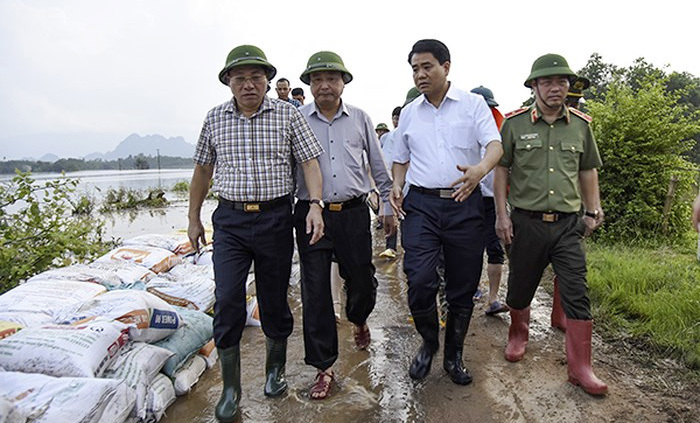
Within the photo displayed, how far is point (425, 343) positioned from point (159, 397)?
4.90 ft

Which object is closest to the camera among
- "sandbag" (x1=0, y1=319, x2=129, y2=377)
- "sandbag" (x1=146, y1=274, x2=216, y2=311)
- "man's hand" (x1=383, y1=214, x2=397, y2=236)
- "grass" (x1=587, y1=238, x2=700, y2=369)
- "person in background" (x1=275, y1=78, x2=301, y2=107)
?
"sandbag" (x1=0, y1=319, x2=129, y2=377)

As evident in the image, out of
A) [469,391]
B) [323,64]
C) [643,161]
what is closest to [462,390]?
[469,391]

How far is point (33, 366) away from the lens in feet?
6.71

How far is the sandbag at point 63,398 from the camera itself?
177 cm

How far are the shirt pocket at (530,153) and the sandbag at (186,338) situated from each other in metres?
2.22

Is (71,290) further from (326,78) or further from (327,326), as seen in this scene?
(326,78)

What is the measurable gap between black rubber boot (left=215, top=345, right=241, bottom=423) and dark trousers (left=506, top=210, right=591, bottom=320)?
67.2 inches

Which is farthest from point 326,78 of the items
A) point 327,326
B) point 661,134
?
point 661,134

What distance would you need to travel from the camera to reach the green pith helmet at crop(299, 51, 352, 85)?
2545mm

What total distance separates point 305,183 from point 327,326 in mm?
826

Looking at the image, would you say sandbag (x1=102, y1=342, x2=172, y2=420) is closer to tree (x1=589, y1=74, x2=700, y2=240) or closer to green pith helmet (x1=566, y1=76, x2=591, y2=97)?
green pith helmet (x1=566, y1=76, x2=591, y2=97)

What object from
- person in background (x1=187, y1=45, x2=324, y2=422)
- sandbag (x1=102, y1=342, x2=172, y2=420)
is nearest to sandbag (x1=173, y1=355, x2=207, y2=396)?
sandbag (x1=102, y1=342, x2=172, y2=420)

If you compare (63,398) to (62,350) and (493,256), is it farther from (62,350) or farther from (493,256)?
(493,256)

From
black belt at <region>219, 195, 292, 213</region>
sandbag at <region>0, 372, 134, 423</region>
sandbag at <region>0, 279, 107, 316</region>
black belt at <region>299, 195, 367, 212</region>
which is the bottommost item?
sandbag at <region>0, 372, 134, 423</region>
